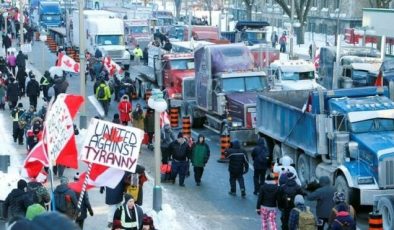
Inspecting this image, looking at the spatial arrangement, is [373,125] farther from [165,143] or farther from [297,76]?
[297,76]

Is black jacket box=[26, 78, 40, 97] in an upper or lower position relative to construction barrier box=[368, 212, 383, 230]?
upper

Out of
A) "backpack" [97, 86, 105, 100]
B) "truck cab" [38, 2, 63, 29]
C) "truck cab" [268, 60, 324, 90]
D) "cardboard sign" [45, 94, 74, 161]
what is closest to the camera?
"cardboard sign" [45, 94, 74, 161]

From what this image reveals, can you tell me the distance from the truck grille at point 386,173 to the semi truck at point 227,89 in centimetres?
867

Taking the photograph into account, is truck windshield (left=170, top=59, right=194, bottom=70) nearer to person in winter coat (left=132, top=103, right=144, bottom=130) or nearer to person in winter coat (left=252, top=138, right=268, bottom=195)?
person in winter coat (left=132, top=103, right=144, bottom=130)

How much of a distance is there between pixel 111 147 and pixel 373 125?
6.86 meters

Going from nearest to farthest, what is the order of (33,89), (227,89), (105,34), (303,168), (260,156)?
(260,156) < (303,168) < (227,89) < (33,89) < (105,34)

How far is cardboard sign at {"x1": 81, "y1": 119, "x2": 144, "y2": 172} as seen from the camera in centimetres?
1561

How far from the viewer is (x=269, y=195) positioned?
1694 cm

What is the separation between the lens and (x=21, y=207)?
52.2 ft

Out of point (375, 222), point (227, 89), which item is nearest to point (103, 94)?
point (227, 89)

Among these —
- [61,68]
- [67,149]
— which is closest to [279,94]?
[67,149]

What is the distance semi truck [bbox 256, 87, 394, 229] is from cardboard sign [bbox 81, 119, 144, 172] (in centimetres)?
504

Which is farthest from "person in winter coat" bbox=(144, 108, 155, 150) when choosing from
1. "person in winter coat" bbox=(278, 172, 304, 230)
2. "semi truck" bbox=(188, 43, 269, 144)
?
"person in winter coat" bbox=(278, 172, 304, 230)

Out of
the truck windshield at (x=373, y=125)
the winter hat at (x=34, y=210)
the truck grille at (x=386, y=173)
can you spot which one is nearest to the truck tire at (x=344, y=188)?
the truck grille at (x=386, y=173)
